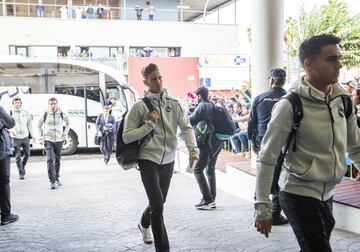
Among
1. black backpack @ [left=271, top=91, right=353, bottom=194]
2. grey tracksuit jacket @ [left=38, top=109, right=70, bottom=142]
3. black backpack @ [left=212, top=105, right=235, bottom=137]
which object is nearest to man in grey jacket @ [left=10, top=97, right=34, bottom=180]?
grey tracksuit jacket @ [left=38, top=109, right=70, bottom=142]

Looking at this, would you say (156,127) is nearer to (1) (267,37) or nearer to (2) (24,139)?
(1) (267,37)

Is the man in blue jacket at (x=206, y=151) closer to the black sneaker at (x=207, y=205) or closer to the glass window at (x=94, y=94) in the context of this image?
the black sneaker at (x=207, y=205)

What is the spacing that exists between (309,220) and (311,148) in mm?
386


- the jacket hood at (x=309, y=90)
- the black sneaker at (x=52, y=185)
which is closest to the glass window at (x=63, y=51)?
the black sneaker at (x=52, y=185)

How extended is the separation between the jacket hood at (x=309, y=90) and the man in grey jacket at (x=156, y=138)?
1867mm

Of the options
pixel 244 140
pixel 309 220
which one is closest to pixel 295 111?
pixel 309 220

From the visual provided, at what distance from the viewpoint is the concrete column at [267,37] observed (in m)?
7.16

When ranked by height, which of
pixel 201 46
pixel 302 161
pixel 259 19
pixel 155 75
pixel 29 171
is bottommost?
pixel 29 171

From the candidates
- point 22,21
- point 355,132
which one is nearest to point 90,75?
point 22,21

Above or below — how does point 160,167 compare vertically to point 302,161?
below

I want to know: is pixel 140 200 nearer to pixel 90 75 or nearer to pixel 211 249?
pixel 211 249

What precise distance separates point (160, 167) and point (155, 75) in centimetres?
86

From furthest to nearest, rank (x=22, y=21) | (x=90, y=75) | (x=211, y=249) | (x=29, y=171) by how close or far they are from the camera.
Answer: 1. (x=22, y=21)
2. (x=90, y=75)
3. (x=29, y=171)
4. (x=211, y=249)

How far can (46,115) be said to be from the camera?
9.08 m
